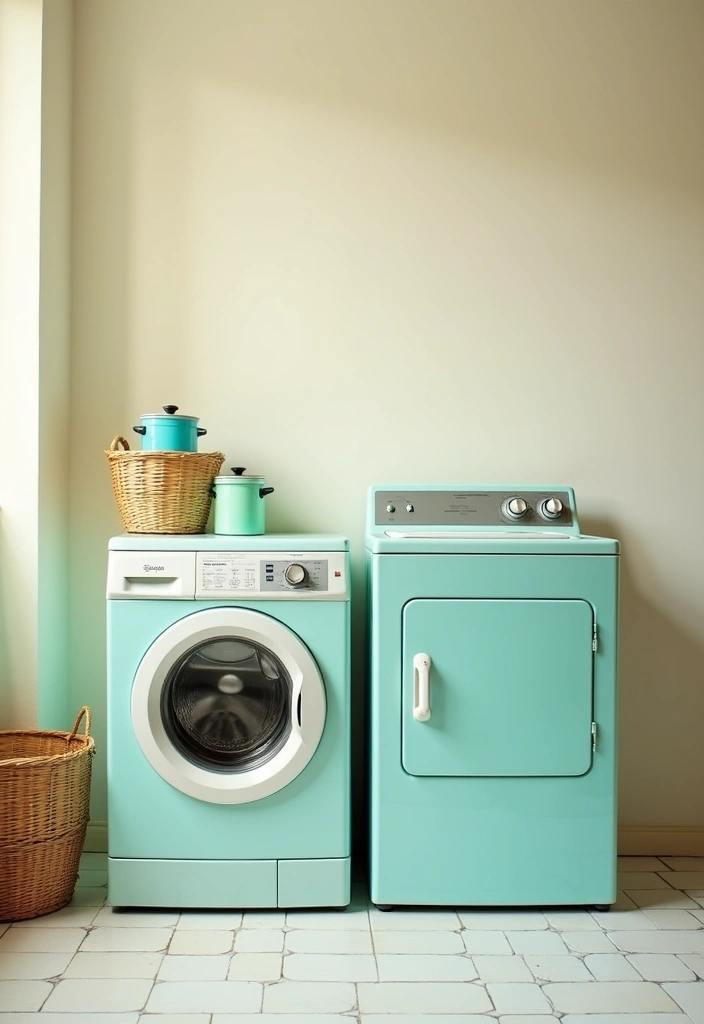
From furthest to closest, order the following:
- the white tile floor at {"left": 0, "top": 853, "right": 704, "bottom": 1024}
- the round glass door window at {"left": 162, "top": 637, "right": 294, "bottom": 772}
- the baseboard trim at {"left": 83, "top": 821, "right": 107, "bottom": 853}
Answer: the baseboard trim at {"left": 83, "top": 821, "right": 107, "bottom": 853} → the round glass door window at {"left": 162, "top": 637, "right": 294, "bottom": 772} → the white tile floor at {"left": 0, "top": 853, "right": 704, "bottom": 1024}

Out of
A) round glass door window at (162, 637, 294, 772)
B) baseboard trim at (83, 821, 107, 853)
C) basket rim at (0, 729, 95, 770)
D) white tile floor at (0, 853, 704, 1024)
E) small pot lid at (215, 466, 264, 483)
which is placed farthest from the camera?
baseboard trim at (83, 821, 107, 853)

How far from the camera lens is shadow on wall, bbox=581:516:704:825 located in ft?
8.98

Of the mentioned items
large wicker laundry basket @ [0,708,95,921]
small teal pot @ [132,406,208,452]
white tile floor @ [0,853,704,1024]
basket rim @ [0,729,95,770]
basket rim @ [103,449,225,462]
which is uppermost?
small teal pot @ [132,406,208,452]

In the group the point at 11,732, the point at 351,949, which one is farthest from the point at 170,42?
the point at 351,949

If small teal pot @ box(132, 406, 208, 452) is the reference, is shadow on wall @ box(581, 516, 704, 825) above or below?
below

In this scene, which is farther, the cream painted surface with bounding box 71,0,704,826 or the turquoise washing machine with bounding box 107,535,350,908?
the cream painted surface with bounding box 71,0,704,826

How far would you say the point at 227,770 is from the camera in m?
2.24

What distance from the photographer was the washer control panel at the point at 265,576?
87.0 inches

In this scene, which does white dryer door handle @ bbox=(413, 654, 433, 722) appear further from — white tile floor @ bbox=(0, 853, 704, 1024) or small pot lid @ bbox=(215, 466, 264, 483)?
small pot lid @ bbox=(215, 466, 264, 483)

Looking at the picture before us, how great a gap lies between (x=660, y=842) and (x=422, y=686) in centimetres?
108

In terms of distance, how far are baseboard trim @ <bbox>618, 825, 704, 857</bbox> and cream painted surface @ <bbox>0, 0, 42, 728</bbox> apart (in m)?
1.76

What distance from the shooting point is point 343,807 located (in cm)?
224

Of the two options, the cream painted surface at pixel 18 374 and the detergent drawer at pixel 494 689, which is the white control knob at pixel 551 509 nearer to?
the detergent drawer at pixel 494 689

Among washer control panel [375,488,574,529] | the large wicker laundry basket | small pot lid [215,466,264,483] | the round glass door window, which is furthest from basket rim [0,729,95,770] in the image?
washer control panel [375,488,574,529]
